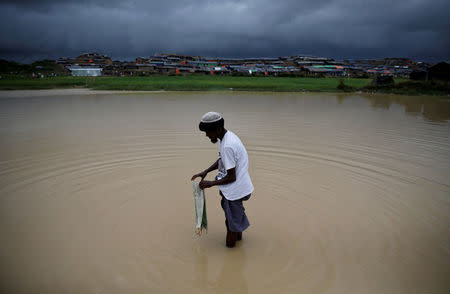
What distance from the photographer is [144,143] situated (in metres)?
7.86

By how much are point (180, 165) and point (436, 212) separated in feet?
14.2

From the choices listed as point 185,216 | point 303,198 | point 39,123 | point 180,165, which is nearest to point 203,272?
point 185,216

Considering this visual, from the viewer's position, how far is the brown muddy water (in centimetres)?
296

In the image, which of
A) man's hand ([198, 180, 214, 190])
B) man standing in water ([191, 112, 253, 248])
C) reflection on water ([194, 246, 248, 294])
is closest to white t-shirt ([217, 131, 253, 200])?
man standing in water ([191, 112, 253, 248])

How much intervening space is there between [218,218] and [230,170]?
1.54 m

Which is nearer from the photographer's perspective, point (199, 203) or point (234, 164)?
point (234, 164)

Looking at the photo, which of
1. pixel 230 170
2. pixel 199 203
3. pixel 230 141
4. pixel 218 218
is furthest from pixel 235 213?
pixel 218 218

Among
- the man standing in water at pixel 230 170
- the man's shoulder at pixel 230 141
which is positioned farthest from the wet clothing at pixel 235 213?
the man's shoulder at pixel 230 141

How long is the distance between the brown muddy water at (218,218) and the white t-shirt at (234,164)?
80 centimetres

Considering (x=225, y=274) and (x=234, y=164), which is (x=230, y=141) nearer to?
(x=234, y=164)

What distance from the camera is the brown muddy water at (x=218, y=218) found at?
2965 millimetres

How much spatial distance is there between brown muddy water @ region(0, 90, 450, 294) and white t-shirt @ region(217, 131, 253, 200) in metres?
0.80

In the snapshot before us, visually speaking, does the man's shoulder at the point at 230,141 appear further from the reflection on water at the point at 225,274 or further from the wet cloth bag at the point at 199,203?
the reflection on water at the point at 225,274

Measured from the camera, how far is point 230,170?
2.78m
